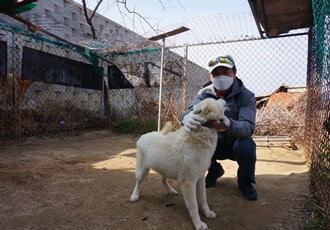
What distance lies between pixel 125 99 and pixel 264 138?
394 centimetres

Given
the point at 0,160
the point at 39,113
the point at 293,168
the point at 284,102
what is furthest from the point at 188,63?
the point at 0,160

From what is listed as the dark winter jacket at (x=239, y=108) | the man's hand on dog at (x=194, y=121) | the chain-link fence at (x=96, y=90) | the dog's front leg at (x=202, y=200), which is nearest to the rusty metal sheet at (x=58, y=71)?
the chain-link fence at (x=96, y=90)

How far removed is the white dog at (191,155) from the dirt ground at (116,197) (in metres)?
0.24

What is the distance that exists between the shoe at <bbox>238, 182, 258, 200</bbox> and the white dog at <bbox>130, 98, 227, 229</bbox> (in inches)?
22.4

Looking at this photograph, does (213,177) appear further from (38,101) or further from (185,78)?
(38,101)

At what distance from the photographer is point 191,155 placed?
197 cm

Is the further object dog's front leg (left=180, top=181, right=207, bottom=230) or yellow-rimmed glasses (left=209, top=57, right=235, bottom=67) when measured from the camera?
yellow-rimmed glasses (left=209, top=57, right=235, bottom=67)

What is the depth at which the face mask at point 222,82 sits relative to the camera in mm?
2526

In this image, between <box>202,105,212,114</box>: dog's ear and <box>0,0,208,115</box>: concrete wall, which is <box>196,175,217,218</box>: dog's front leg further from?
<box>0,0,208,115</box>: concrete wall

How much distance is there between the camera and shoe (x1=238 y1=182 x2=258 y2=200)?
8.03ft

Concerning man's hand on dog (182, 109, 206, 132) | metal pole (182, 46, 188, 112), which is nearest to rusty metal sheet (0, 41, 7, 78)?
metal pole (182, 46, 188, 112)

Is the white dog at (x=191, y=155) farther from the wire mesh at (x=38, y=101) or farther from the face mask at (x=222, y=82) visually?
the wire mesh at (x=38, y=101)

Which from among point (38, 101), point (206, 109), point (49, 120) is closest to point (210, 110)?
point (206, 109)

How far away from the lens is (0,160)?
3.63m
